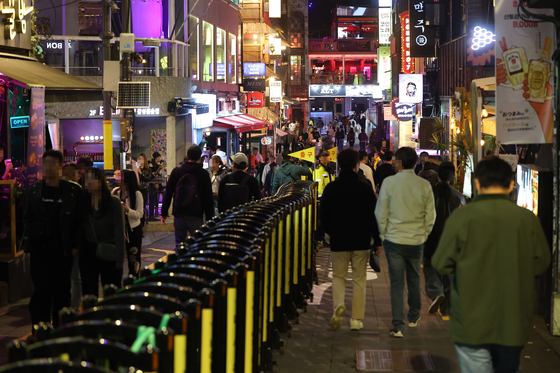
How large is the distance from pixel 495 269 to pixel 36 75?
10.2 metres

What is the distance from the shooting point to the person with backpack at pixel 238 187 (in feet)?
35.3

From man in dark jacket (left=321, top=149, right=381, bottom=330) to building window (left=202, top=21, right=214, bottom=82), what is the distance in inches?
846

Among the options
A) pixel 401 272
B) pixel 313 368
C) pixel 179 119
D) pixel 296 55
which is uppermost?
pixel 296 55

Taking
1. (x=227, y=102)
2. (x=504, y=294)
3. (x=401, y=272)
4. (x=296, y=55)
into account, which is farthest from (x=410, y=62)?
(x=296, y=55)

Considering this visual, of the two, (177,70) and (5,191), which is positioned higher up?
(177,70)

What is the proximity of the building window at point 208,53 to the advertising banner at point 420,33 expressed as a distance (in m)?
8.87

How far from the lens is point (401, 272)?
301 inches

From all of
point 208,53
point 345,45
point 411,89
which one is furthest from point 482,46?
point 345,45

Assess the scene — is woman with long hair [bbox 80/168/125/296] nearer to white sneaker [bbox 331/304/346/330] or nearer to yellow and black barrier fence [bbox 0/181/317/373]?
yellow and black barrier fence [bbox 0/181/317/373]

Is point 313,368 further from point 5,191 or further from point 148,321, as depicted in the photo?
point 5,191

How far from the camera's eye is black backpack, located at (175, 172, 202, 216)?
10.1m

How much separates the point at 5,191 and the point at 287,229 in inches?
186

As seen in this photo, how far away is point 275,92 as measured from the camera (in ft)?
152

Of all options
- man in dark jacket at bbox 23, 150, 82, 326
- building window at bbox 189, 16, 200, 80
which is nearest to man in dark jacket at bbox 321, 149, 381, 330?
man in dark jacket at bbox 23, 150, 82, 326
